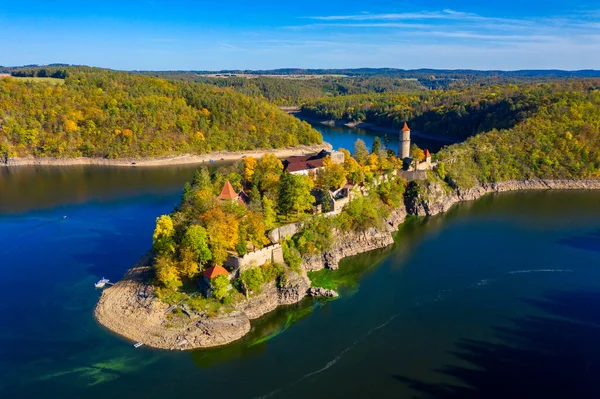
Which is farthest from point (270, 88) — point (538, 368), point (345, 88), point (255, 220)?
point (538, 368)

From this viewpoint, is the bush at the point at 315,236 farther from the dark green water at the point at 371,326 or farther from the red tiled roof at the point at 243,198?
the red tiled roof at the point at 243,198

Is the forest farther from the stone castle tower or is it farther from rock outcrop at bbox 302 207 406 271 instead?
the stone castle tower

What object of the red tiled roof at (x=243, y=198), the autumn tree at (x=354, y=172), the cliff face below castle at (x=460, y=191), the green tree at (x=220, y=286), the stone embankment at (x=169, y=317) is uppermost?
the autumn tree at (x=354, y=172)

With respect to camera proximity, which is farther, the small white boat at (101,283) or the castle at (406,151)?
the castle at (406,151)

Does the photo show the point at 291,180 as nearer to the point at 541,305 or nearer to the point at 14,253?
the point at 541,305

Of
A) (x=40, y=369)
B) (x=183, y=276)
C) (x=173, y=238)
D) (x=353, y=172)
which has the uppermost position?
(x=353, y=172)

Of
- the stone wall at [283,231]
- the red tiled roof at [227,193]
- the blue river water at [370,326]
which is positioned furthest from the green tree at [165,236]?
the stone wall at [283,231]

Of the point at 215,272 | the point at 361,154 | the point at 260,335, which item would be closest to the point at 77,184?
the point at 361,154
